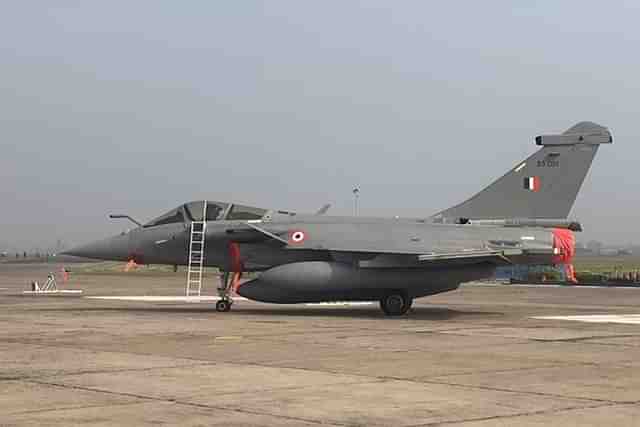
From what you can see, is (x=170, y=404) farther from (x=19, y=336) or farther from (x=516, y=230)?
(x=516, y=230)

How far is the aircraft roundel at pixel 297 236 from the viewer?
22750mm

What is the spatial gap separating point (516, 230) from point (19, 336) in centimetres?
1215

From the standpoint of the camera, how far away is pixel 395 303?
22844 mm

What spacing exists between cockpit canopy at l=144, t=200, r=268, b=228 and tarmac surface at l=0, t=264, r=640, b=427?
2771 mm

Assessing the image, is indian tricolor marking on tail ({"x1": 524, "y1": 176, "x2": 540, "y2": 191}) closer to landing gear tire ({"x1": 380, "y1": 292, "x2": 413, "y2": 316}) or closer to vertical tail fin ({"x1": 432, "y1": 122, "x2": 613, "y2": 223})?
vertical tail fin ({"x1": 432, "y1": 122, "x2": 613, "y2": 223})

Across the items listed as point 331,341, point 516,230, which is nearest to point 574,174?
point 516,230

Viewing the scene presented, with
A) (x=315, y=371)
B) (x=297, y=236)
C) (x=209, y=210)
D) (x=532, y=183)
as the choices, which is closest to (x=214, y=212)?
(x=209, y=210)

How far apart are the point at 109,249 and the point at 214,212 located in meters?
2.76

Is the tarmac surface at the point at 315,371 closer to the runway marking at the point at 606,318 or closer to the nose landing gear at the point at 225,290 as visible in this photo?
the runway marking at the point at 606,318

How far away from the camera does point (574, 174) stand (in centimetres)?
2453

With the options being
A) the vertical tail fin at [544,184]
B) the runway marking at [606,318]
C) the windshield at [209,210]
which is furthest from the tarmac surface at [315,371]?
the vertical tail fin at [544,184]

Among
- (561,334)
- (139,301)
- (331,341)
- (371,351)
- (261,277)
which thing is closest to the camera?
(371,351)

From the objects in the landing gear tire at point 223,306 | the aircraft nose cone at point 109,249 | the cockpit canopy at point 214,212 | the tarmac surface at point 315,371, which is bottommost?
the tarmac surface at point 315,371

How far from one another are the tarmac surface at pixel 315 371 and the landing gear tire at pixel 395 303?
1.79 m
